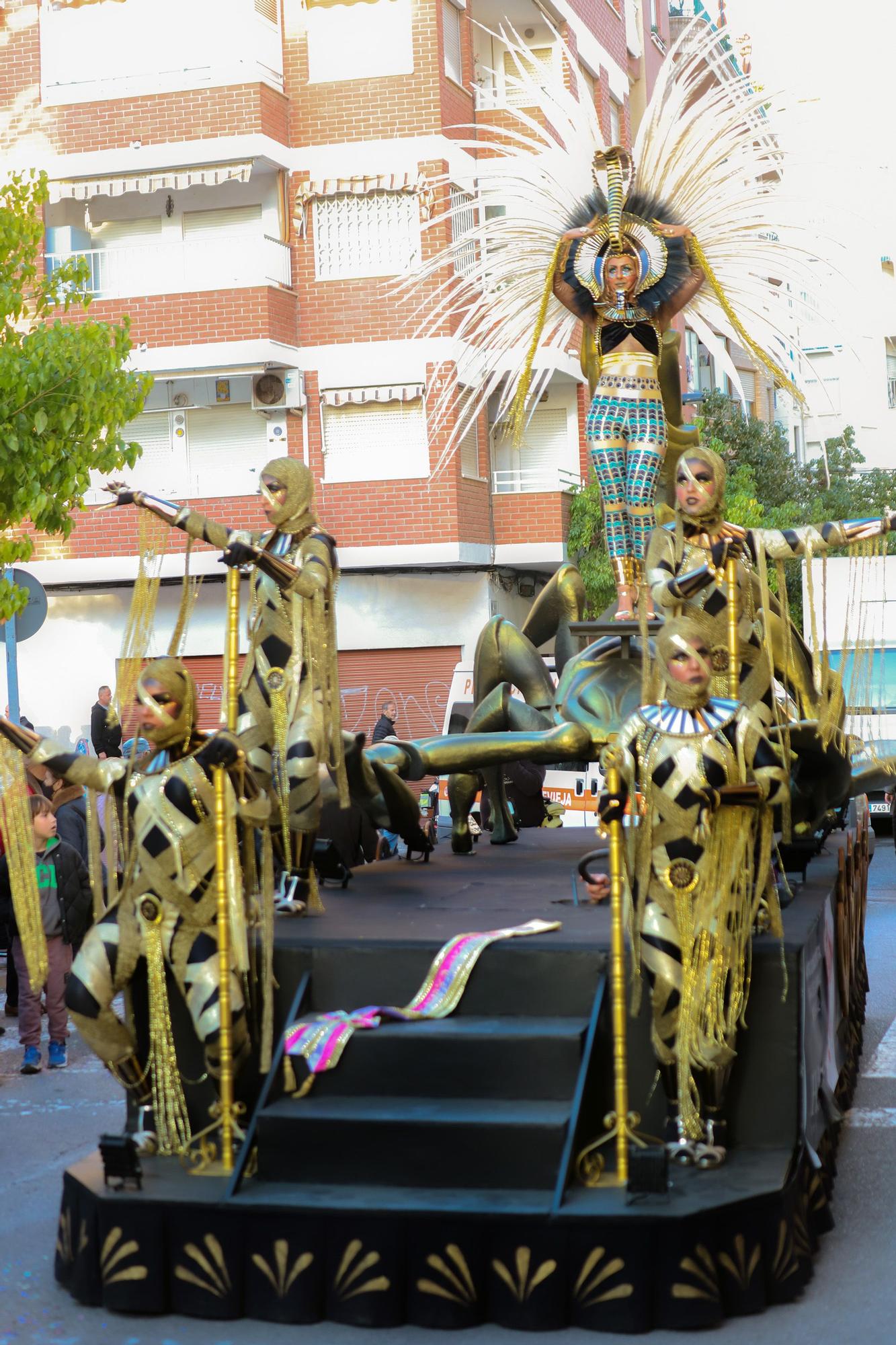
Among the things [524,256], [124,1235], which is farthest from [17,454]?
[124,1235]

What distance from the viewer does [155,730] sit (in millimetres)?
5734

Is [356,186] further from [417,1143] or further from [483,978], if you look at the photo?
[417,1143]

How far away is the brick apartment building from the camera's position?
23.0 m

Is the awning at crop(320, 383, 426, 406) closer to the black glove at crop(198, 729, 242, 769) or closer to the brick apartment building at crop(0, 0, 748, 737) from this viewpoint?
the brick apartment building at crop(0, 0, 748, 737)

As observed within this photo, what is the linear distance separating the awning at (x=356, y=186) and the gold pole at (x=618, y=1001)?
1833 centimetres

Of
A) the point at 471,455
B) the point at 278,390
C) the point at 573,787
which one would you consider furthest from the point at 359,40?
the point at 573,787

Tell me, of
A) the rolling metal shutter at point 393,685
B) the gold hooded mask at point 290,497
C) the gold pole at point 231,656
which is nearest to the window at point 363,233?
the rolling metal shutter at point 393,685

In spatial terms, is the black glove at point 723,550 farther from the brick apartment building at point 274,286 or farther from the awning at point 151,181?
the awning at point 151,181

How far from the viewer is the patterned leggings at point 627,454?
26.3 feet

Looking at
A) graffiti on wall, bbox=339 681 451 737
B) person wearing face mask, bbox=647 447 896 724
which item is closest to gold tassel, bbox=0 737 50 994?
person wearing face mask, bbox=647 447 896 724

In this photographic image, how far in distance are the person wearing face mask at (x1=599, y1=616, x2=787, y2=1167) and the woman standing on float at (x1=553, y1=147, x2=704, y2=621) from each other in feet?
8.00

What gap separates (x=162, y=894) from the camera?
5.71 meters

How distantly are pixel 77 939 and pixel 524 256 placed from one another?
14.5ft

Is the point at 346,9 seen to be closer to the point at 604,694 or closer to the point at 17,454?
the point at 17,454
